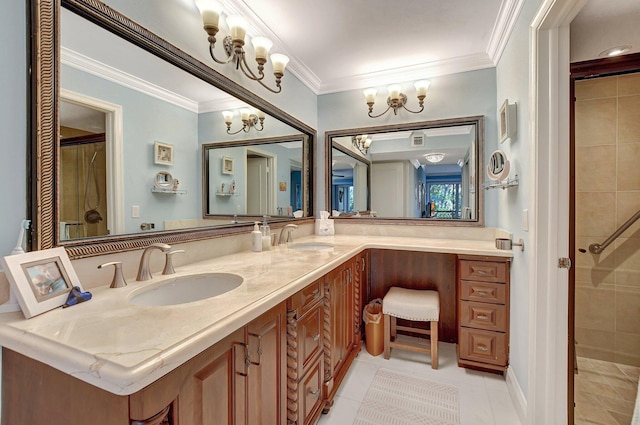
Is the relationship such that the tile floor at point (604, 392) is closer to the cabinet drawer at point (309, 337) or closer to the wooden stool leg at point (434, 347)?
the wooden stool leg at point (434, 347)

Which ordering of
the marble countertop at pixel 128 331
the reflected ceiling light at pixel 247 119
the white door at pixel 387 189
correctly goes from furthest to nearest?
the white door at pixel 387 189, the reflected ceiling light at pixel 247 119, the marble countertop at pixel 128 331

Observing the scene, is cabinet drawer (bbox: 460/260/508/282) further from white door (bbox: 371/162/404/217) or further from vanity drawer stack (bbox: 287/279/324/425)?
vanity drawer stack (bbox: 287/279/324/425)

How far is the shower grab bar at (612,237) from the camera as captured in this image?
6.80 feet

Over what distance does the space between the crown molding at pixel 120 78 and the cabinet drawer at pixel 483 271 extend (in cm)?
202

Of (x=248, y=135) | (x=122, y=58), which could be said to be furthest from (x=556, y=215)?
(x=122, y=58)

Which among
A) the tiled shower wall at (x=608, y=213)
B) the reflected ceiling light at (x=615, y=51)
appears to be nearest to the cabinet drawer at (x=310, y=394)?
the tiled shower wall at (x=608, y=213)

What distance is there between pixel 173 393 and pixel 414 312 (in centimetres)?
183

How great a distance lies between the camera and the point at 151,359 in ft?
1.91

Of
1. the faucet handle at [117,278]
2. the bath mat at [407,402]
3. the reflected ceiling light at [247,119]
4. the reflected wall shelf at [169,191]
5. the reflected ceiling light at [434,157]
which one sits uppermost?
the reflected ceiling light at [247,119]

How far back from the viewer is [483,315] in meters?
1.99

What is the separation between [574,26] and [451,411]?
2.31 meters

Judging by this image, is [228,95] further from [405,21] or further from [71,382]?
[71,382]

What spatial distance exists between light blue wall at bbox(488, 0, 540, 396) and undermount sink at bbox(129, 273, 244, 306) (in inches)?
59.2

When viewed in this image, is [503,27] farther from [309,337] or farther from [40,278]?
[40,278]
